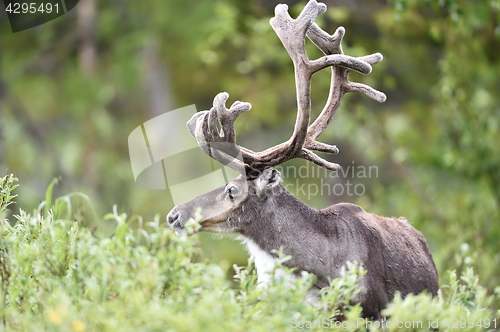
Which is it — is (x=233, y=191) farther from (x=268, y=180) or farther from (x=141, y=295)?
(x=141, y=295)

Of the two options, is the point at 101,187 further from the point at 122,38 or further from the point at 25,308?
the point at 25,308

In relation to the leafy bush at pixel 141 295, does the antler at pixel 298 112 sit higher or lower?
higher

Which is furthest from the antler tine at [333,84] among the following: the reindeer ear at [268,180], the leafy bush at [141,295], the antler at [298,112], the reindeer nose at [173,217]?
the leafy bush at [141,295]

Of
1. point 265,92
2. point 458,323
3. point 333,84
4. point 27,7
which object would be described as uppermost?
point 27,7

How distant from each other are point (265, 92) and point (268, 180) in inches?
279

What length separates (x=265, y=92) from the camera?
1149cm

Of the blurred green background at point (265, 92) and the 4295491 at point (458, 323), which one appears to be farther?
the blurred green background at point (265, 92)

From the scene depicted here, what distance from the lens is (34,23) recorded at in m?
11.9

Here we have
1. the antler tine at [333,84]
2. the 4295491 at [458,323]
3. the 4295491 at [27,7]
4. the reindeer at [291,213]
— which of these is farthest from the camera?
the 4295491 at [27,7]

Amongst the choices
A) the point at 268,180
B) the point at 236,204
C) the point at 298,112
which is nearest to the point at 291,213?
the point at 268,180

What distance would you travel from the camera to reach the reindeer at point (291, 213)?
4480 millimetres

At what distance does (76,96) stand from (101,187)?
8.29 feet

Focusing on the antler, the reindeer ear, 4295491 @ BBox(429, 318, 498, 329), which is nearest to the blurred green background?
the antler

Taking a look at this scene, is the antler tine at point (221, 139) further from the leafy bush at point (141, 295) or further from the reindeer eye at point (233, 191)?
the leafy bush at point (141, 295)
